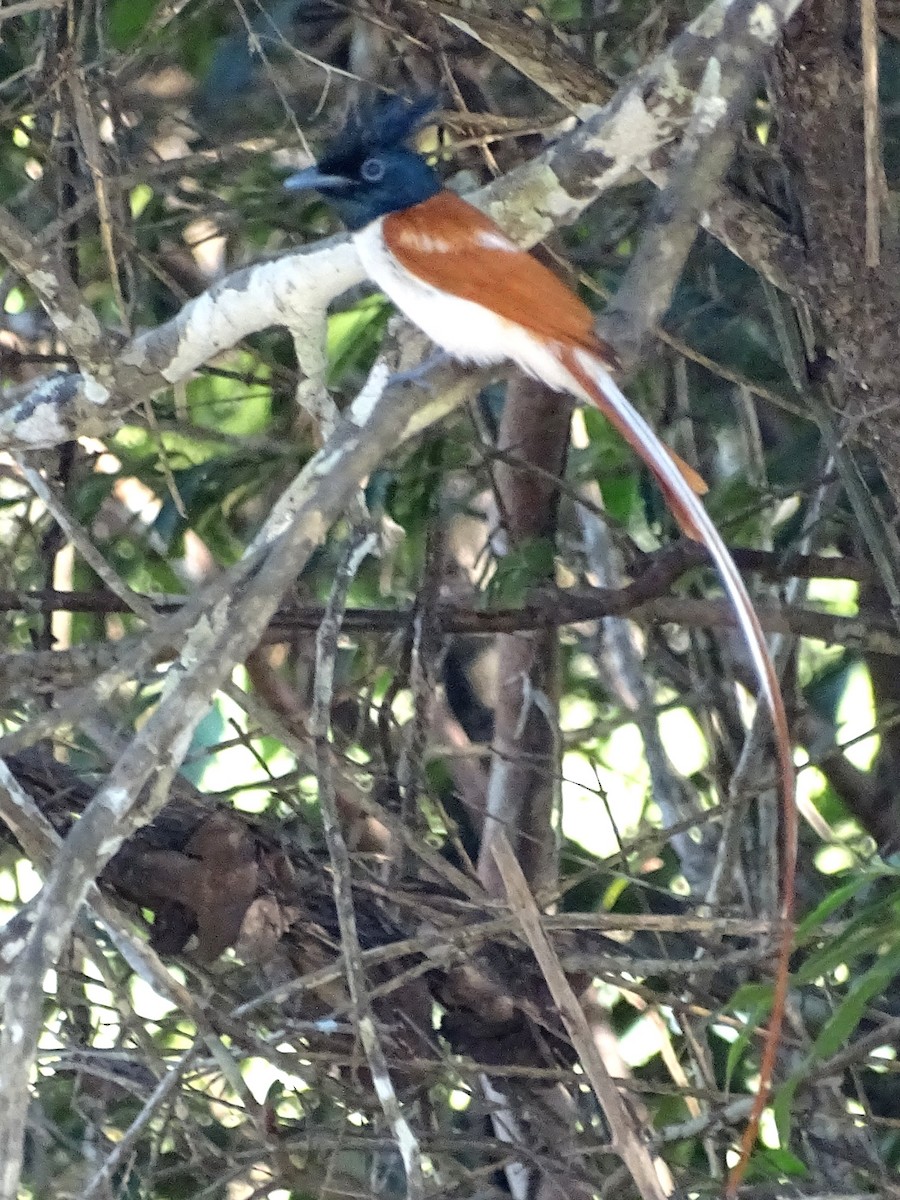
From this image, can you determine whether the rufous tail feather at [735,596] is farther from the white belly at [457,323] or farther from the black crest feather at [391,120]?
the black crest feather at [391,120]

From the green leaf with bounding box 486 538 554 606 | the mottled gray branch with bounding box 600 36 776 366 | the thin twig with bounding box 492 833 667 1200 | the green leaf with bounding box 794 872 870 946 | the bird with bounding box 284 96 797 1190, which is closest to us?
the thin twig with bounding box 492 833 667 1200

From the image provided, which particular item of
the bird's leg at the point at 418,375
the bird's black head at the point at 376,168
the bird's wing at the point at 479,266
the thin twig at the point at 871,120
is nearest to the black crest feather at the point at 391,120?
the bird's black head at the point at 376,168

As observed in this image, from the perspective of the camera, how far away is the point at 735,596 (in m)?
1.61

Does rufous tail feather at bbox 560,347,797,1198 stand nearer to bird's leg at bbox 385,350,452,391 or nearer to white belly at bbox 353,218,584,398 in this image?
white belly at bbox 353,218,584,398

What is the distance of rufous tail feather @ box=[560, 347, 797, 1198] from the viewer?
138cm

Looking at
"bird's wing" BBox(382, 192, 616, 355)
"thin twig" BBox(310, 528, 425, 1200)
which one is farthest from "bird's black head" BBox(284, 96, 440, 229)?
"thin twig" BBox(310, 528, 425, 1200)

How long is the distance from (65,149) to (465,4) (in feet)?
2.62

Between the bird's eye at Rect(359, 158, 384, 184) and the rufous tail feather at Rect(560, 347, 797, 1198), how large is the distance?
612mm

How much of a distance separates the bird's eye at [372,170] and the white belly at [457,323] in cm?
24

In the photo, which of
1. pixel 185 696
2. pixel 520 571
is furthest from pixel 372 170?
pixel 185 696

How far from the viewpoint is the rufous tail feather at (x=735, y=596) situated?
138cm

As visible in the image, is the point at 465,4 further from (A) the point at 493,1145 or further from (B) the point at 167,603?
(A) the point at 493,1145

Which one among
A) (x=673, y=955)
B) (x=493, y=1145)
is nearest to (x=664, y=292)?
(x=493, y=1145)

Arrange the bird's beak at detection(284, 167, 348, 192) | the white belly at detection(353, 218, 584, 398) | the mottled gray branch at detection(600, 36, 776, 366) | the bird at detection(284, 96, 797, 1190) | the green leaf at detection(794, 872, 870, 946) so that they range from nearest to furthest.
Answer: the green leaf at detection(794, 872, 870, 946) → the mottled gray branch at detection(600, 36, 776, 366) → the bird at detection(284, 96, 797, 1190) → the white belly at detection(353, 218, 584, 398) → the bird's beak at detection(284, 167, 348, 192)
